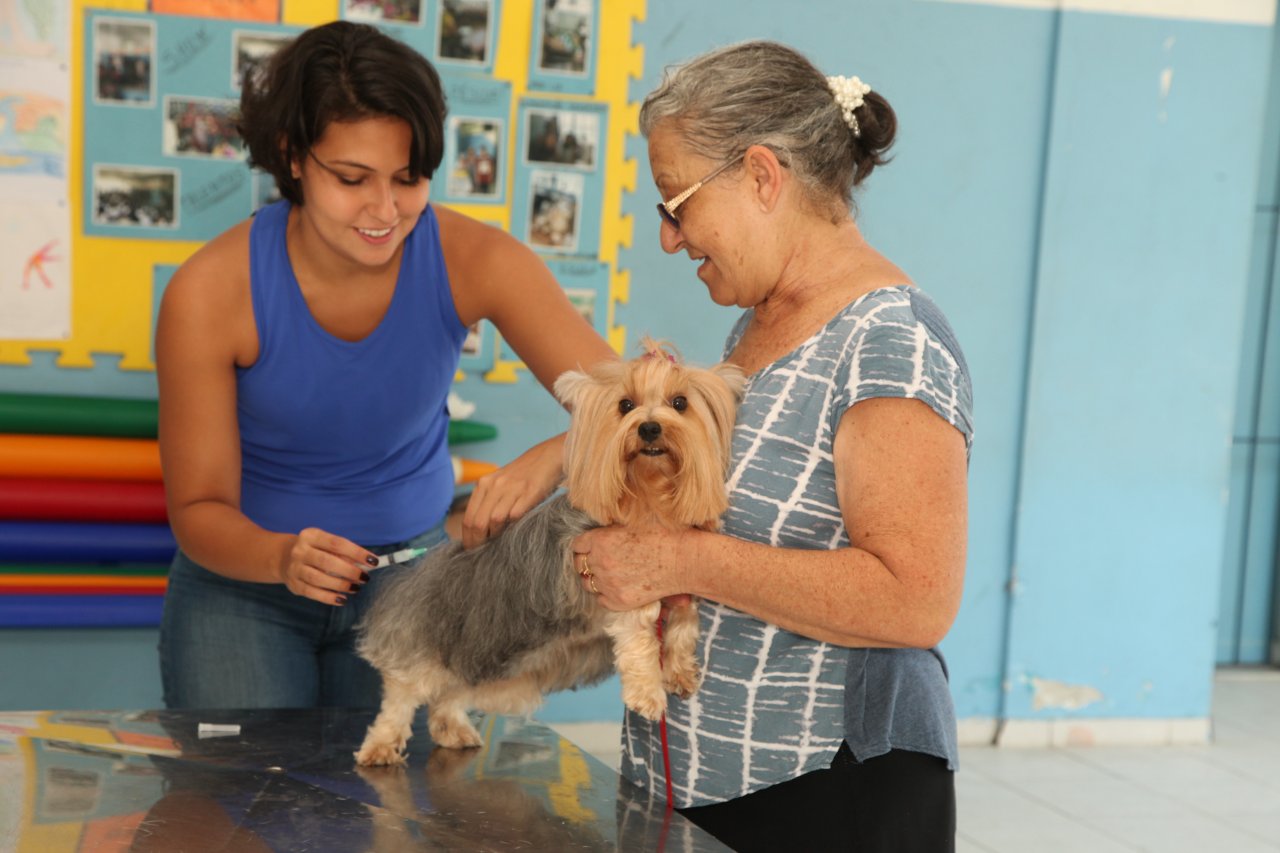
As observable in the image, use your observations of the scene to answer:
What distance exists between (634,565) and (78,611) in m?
2.64

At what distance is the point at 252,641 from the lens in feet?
7.29

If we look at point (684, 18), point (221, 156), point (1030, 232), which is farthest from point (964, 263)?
point (221, 156)

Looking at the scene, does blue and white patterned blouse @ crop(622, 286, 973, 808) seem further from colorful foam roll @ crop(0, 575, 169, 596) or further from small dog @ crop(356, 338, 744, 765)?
colorful foam roll @ crop(0, 575, 169, 596)

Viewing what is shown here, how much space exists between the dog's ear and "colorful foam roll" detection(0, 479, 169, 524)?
7.25ft

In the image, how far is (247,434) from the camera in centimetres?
225

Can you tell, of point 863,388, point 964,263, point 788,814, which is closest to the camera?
point 863,388

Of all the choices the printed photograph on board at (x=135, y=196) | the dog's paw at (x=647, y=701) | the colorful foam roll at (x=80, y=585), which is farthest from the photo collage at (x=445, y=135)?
the dog's paw at (x=647, y=701)

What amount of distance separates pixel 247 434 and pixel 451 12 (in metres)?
2.25

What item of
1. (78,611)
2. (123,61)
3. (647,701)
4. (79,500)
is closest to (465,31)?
(123,61)

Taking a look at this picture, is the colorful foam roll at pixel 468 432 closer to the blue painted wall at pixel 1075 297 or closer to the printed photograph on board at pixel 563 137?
the blue painted wall at pixel 1075 297

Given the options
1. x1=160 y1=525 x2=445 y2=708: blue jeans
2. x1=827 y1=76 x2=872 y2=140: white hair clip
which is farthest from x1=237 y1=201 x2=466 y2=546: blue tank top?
x1=827 y1=76 x2=872 y2=140: white hair clip

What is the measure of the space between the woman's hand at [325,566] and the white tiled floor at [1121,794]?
7.93 feet

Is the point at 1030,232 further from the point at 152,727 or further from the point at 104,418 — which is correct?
the point at 152,727

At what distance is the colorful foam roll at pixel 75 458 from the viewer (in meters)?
3.58
